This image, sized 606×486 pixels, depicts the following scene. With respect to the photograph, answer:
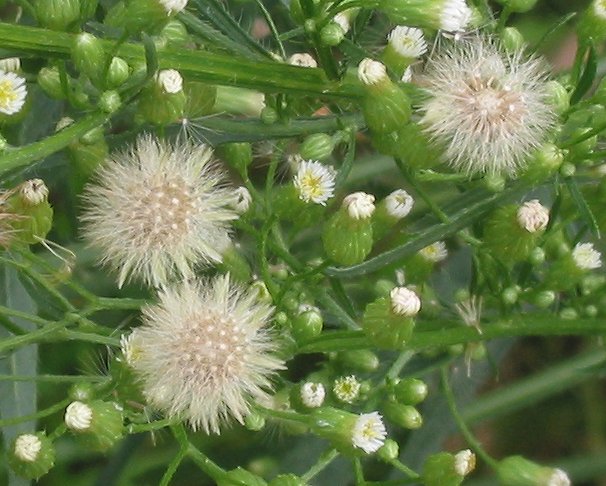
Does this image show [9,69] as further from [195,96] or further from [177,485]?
[177,485]

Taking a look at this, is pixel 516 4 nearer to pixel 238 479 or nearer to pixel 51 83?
pixel 51 83

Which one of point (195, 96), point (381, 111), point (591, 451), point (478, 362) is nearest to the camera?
point (381, 111)

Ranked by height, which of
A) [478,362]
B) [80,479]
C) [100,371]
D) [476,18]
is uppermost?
[476,18]

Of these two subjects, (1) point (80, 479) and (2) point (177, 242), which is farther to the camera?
(1) point (80, 479)

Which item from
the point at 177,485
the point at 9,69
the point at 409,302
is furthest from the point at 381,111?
the point at 177,485

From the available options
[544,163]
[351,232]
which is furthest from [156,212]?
[544,163]

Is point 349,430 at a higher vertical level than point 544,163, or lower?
lower

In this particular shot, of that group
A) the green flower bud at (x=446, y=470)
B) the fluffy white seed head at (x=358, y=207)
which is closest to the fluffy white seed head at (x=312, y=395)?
the green flower bud at (x=446, y=470)

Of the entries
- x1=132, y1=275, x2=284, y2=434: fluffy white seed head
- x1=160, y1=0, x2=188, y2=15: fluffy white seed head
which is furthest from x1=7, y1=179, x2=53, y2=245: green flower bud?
x1=160, y1=0, x2=188, y2=15: fluffy white seed head
